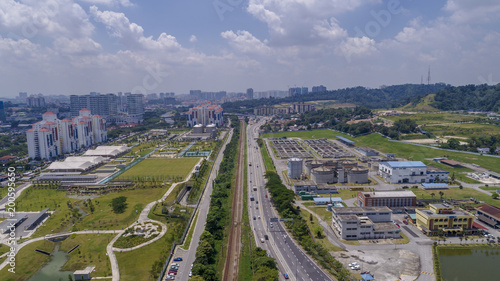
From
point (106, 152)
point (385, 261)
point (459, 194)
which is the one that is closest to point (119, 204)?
point (385, 261)

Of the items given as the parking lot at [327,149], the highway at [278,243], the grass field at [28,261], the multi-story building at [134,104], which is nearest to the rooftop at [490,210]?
the highway at [278,243]

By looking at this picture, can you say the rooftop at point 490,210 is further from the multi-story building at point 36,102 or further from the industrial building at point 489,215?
the multi-story building at point 36,102

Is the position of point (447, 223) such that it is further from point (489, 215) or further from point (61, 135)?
point (61, 135)

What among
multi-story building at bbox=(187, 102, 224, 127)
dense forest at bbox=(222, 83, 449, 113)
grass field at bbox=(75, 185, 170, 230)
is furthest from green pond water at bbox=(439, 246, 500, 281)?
dense forest at bbox=(222, 83, 449, 113)

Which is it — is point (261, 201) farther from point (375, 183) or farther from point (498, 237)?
point (498, 237)

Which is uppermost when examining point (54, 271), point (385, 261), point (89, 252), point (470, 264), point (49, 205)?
point (49, 205)

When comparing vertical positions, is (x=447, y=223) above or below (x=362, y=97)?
below
